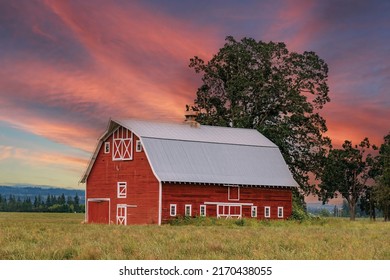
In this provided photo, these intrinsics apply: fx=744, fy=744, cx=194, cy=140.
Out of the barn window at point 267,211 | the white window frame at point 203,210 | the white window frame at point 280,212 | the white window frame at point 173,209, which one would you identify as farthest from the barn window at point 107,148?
the white window frame at point 280,212

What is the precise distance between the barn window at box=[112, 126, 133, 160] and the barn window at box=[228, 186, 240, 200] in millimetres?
7891

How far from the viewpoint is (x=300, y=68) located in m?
69.6

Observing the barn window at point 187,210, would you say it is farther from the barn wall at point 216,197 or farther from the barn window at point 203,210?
the barn window at point 203,210

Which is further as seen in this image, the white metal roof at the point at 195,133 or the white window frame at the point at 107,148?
the white window frame at the point at 107,148

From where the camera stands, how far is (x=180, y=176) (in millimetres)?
52312

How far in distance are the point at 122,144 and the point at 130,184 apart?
3243 mm

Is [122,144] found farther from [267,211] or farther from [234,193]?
[267,211]

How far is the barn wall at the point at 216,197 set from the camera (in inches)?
2035

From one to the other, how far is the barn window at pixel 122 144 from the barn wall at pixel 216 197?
463 cm
